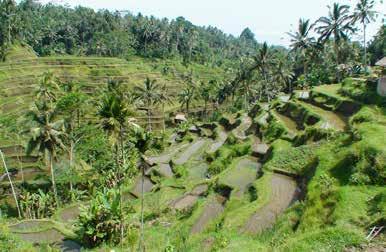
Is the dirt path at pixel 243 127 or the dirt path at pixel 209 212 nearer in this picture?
the dirt path at pixel 209 212

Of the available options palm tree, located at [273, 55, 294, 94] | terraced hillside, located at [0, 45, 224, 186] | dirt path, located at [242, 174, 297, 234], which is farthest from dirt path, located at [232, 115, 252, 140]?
terraced hillside, located at [0, 45, 224, 186]

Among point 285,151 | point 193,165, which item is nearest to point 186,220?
point 285,151

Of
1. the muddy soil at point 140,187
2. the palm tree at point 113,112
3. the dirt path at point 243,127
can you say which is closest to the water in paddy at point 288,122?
the dirt path at point 243,127

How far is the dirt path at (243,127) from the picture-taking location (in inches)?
1769

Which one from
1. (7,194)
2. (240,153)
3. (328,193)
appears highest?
(328,193)

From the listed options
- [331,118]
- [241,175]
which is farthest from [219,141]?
[241,175]

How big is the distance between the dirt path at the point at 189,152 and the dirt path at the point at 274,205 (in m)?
18.5

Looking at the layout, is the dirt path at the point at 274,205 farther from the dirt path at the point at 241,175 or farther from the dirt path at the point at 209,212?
the dirt path at the point at 209,212

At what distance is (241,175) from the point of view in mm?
32312

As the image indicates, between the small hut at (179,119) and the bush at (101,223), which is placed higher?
the bush at (101,223)

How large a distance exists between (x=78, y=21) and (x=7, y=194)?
89.3 m

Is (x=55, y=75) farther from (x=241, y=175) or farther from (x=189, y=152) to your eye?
(x=241, y=175)

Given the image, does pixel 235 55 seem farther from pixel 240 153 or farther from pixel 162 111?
pixel 240 153

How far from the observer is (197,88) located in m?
94.8
